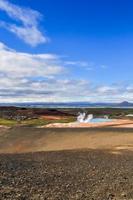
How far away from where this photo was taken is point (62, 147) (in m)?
39.1

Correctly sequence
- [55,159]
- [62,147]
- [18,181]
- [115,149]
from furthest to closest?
[62,147] < [115,149] < [55,159] < [18,181]

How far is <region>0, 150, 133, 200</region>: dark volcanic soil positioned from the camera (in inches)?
706

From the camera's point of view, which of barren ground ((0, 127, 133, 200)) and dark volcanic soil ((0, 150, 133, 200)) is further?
barren ground ((0, 127, 133, 200))

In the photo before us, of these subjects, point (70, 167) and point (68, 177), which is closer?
point (68, 177)

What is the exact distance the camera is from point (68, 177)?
72.1ft

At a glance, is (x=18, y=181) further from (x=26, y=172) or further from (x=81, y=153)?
(x=81, y=153)

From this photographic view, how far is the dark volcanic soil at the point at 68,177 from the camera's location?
17.9m

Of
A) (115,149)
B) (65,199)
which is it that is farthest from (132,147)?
(65,199)

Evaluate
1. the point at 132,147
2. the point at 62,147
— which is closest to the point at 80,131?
the point at 62,147

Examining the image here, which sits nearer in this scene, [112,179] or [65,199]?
[65,199]

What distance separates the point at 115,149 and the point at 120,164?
353 inches

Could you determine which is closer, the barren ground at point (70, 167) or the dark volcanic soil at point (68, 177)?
the dark volcanic soil at point (68, 177)

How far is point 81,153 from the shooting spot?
110ft

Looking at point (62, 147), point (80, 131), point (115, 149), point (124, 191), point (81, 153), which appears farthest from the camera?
point (80, 131)
